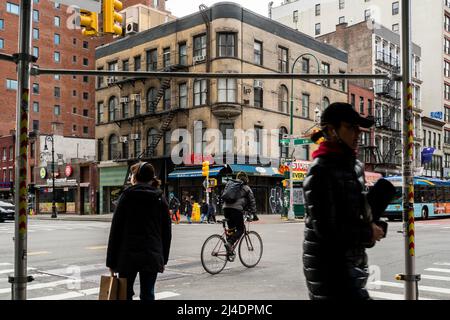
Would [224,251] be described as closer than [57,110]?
Yes

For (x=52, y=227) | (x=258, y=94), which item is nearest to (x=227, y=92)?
(x=258, y=94)

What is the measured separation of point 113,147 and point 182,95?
412 inches

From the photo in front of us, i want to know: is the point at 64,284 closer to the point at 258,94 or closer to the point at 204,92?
the point at 204,92

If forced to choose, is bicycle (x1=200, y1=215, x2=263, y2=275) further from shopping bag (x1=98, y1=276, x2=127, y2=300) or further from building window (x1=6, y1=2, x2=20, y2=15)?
building window (x1=6, y1=2, x2=20, y2=15)

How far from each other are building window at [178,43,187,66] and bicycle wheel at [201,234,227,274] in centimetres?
3447

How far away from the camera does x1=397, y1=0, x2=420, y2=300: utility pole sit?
5785 mm

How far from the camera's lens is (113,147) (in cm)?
4991

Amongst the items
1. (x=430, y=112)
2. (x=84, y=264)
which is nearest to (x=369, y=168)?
(x=430, y=112)

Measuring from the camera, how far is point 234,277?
952 centimetres

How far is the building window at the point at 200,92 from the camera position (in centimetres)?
4138

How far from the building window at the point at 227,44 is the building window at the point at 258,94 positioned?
9.86 ft

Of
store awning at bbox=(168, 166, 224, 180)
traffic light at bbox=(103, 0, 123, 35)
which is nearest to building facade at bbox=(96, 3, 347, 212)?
store awning at bbox=(168, 166, 224, 180)

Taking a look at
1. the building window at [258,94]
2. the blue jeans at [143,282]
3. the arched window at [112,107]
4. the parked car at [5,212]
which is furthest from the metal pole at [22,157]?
the arched window at [112,107]

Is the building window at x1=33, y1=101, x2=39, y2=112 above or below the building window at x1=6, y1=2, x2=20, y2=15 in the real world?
below
